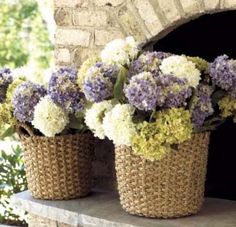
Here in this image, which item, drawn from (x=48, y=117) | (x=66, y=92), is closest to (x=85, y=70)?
(x=66, y=92)

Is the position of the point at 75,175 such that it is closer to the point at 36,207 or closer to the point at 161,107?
the point at 36,207

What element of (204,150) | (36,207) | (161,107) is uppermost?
(161,107)

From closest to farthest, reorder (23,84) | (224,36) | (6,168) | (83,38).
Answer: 1. (23,84)
2. (83,38)
3. (224,36)
4. (6,168)

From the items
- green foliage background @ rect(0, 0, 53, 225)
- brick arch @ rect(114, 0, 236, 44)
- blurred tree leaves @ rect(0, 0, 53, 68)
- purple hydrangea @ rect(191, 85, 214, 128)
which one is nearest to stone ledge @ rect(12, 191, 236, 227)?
purple hydrangea @ rect(191, 85, 214, 128)

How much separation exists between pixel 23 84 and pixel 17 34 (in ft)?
19.2

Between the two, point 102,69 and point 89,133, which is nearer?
point 102,69

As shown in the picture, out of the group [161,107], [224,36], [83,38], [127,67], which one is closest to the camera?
[161,107]

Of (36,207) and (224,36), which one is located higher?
(224,36)

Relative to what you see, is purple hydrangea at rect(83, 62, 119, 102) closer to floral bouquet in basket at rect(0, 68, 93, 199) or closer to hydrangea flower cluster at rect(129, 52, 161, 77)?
hydrangea flower cluster at rect(129, 52, 161, 77)

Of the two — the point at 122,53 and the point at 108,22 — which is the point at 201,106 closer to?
the point at 122,53

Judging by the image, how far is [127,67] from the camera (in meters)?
2.59

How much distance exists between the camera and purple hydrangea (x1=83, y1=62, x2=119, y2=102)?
251 centimetres

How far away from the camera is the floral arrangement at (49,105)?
2.76 meters

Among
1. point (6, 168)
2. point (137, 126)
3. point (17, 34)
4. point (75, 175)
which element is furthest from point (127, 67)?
point (17, 34)
